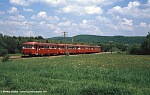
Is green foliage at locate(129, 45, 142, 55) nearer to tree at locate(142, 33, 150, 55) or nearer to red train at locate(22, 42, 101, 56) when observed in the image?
tree at locate(142, 33, 150, 55)

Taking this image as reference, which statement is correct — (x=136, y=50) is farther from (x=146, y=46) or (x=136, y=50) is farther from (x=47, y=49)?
(x=47, y=49)

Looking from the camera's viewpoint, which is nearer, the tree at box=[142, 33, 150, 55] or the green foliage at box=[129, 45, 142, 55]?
the tree at box=[142, 33, 150, 55]

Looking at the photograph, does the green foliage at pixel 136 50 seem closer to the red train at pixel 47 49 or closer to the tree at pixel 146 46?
the tree at pixel 146 46

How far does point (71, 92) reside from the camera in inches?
643

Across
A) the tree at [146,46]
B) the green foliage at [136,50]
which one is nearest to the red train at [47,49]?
the tree at [146,46]

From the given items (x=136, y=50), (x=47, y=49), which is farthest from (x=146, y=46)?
(x=47, y=49)

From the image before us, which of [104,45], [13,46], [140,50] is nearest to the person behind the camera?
[13,46]

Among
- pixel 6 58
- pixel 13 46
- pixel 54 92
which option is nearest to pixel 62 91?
pixel 54 92

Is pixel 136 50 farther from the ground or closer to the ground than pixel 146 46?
closer to the ground

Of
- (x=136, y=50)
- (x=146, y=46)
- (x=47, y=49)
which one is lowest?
(x=136, y=50)

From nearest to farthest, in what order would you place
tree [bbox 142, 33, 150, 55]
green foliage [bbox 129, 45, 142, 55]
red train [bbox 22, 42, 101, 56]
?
red train [bbox 22, 42, 101, 56] < tree [bbox 142, 33, 150, 55] < green foliage [bbox 129, 45, 142, 55]

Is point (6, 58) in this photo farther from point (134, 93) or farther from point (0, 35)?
point (0, 35)

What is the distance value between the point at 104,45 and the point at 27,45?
89.9 metres

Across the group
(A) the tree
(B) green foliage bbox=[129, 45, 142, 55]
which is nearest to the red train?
(A) the tree
